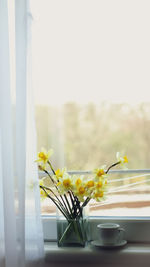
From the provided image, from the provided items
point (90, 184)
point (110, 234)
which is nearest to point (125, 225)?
point (110, 234)

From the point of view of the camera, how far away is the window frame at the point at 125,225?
1.35 meters

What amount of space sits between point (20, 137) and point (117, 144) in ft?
1.96

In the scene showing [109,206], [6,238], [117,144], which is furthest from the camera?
[117,144]

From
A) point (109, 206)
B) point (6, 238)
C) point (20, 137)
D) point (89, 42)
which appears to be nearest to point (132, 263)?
point (109, 206)

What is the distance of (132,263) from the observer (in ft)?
4.03

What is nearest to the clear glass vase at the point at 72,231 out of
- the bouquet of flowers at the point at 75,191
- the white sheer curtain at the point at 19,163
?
the bouquet of flowers at the point at 75,191

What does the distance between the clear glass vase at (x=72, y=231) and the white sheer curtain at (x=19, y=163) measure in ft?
0.33

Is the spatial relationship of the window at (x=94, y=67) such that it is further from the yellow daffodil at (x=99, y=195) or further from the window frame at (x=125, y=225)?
the yellow daffodil at (x=99, y=195)

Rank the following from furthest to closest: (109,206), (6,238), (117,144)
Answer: (117,144)
(109,206)
(6,238)

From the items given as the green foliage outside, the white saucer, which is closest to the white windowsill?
the white saucer

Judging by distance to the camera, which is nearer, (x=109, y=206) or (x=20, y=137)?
(x=20, y=137)

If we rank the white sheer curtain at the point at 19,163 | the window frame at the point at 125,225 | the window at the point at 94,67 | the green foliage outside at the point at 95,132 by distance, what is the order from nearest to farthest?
Result: the white sheer curtain at the point at 19,163
the window frame at the point at 125,225
the window at the point at 94,67
the green foliage outside at the point at 95,132

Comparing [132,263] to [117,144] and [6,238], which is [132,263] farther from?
[117,144]

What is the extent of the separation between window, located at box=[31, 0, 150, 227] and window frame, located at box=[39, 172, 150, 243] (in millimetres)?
62
